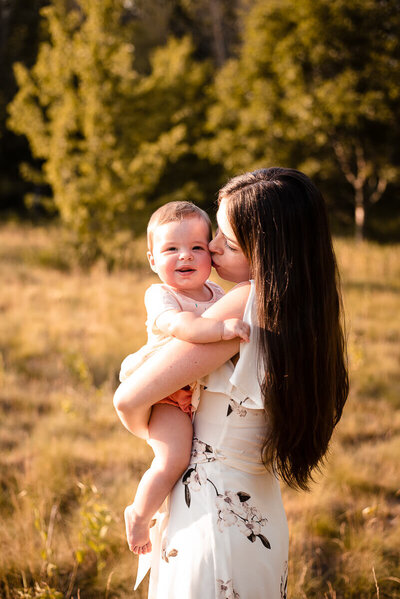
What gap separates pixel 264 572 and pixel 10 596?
5.30 ft

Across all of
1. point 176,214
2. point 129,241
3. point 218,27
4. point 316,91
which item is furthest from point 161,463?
point 218,27

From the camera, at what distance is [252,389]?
1449 millimetres

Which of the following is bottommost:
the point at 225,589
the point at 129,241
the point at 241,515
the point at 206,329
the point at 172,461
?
A: the point at 129,241

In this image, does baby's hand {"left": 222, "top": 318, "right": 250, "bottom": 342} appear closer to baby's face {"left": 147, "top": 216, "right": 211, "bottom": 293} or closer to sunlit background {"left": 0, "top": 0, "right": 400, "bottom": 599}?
baby's face {"left": 147, "top": 216, "right": 211, "bottom": 293}

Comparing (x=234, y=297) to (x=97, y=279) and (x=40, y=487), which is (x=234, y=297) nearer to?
(x=40, y=487)

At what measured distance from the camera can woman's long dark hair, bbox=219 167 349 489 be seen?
144cm

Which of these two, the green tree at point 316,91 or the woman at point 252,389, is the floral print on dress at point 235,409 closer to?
the woman at point 252,389

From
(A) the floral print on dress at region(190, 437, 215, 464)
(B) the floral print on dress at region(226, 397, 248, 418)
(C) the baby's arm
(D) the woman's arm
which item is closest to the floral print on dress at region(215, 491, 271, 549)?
(A) the floral print on dress at region(190, 437, 215, 464)

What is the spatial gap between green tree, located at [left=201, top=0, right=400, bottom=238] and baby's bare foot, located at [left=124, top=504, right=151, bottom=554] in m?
13.2

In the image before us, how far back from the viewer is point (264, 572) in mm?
1464

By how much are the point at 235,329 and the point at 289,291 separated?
0.62 feet

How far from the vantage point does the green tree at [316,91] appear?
13141mm

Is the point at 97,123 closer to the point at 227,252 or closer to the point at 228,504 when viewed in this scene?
the point at 227,252

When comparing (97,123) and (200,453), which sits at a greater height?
(97,123)
